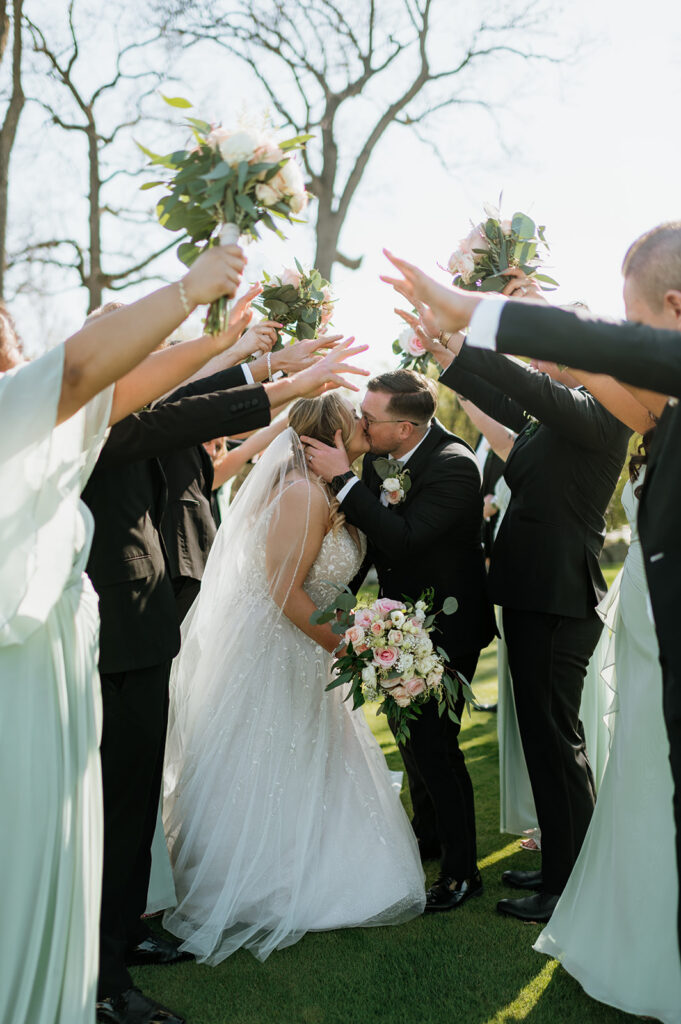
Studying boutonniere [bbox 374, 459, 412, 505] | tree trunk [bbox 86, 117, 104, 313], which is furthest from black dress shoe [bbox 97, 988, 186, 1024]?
tree trunk [bbox 86, 117, 104, 313]

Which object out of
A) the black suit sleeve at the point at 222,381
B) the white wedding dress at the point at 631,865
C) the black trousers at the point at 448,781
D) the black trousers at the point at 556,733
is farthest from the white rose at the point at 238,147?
the black trousers at the point at 448,781

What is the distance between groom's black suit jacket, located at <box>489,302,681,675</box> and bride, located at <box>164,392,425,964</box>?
1.92m

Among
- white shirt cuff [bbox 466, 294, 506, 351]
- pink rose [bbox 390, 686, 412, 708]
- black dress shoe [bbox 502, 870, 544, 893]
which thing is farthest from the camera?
black dress shoe [bbox 502, 870, 544, 893]

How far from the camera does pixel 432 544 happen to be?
416cm

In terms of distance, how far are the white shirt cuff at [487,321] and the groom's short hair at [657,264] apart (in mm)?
504

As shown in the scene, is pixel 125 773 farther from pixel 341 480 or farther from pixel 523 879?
pixel 523 879

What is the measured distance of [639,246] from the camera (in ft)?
8.32

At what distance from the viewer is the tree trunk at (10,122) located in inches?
445

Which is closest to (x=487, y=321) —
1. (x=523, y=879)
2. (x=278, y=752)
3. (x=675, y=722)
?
(x=675, y=722)

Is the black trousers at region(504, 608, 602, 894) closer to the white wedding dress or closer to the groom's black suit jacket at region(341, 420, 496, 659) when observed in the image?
the groom's black suit jacket at region(341, 420, 496, 659)

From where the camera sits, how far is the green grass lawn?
3.14m

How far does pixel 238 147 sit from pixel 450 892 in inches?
134

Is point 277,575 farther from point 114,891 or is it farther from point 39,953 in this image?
point 39,953

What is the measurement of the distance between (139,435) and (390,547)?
56.0 inches
